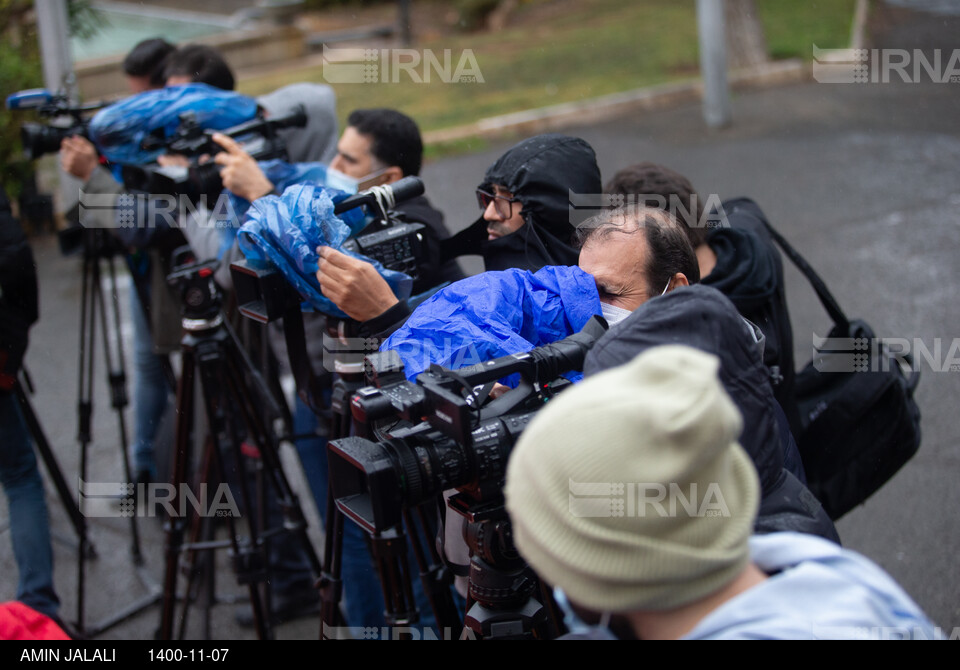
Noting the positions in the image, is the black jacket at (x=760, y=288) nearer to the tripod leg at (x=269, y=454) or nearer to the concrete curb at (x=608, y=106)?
the tripod leg at (x=269, y=454)

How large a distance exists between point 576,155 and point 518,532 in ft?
5.37

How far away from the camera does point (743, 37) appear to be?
1014cm

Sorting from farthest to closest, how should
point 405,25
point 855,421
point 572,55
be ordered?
point 405,25, point 572,55, point 855,421

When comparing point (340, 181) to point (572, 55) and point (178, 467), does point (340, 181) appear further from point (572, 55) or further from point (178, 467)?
point (572, 55)

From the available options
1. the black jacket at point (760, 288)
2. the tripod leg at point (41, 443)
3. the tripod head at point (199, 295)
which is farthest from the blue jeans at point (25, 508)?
the black jacket at point (760, 288)

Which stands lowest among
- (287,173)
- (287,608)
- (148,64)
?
(287,608)

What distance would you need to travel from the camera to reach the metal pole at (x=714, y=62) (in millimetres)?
8266

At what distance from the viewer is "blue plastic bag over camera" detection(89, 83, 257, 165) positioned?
3348mm

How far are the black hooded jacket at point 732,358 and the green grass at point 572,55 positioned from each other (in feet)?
23.0

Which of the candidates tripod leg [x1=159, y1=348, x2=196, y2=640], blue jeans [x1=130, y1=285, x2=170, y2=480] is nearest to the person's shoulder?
tripod leg [x1=159, y1=348, x2=196, y2=640]

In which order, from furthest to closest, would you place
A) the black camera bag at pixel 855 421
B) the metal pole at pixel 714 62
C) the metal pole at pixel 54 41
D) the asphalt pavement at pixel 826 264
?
the metal pole at pixel 714 62, the metal pole at pixel 54 41, the asphalt pavement at pixel 826 264, the black camera bag at pixel 855 421

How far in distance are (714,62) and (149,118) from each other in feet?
20.7

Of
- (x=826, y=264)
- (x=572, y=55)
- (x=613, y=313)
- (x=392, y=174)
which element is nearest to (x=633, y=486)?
(x=613, y=313)

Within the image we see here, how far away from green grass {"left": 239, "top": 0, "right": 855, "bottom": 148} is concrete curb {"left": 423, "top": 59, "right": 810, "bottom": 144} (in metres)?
0.34
